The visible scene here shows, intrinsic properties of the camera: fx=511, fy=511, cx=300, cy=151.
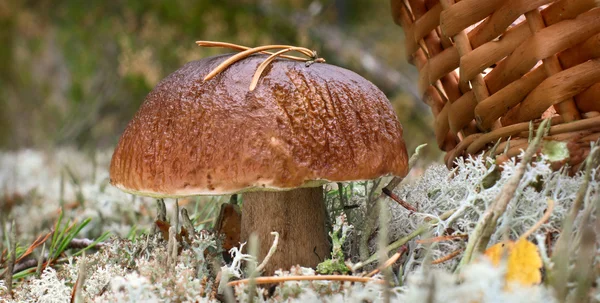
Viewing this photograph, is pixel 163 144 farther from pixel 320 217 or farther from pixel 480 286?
pixel 480 286

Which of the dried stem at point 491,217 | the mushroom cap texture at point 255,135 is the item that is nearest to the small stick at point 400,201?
the mushroom cap texture at point 255,135

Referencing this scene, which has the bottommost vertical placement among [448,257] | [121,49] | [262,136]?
[448,257]

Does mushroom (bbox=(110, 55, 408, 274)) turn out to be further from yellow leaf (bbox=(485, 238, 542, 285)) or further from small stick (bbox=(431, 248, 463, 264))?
yellow leaf (bbox=(485, 238, 542, 285))

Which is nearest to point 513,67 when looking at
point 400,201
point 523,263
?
point 400,201

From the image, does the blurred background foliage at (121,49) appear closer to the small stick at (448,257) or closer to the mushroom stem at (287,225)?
the mushroom stem at (287,225)

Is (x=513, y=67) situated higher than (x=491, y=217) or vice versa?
(x=513, y=67)

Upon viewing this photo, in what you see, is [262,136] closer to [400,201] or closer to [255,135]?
[255,135]

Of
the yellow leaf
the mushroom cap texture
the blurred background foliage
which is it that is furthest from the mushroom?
the blurred background foliage
